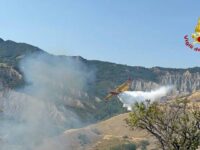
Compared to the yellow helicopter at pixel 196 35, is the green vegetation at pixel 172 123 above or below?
below

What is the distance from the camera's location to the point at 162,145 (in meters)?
48.0

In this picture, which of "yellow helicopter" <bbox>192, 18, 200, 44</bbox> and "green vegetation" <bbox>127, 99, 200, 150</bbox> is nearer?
"yellow helicopter" <bbox>192, 18, 200, 44</bbox>

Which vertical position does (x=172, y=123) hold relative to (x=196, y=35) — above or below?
below

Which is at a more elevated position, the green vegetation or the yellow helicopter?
the yellow helicopter

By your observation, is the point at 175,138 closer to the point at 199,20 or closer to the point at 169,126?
the point at 169,126

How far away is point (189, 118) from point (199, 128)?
60.4 inches

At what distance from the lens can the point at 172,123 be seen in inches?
1935

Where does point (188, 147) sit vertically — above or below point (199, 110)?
below

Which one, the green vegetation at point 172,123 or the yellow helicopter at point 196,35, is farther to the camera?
the green vegetation at point 172,123

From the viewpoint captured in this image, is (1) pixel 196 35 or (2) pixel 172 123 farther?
(2) pixel 172 123

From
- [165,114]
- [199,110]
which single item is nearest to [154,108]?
[165,114]

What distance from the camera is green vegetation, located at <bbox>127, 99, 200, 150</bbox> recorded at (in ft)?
159

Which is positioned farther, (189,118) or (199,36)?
(189,118)

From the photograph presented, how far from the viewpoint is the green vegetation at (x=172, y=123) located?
4850 cm
